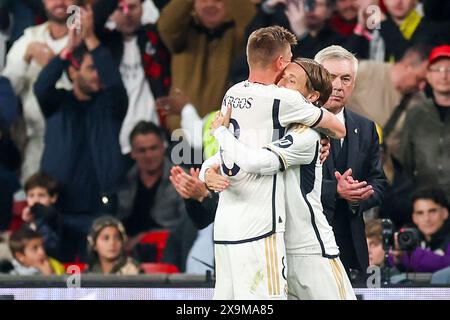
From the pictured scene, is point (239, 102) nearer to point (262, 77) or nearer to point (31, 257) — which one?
point (262, 77)

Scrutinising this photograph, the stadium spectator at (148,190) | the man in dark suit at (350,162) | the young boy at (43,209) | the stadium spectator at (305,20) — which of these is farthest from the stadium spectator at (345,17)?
the man in dark suit at (350,162)

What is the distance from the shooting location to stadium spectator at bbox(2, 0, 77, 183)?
1268 cm

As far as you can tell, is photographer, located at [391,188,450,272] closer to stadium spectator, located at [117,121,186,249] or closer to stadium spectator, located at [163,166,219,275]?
stadium spectator, located at [163,166,219,275]

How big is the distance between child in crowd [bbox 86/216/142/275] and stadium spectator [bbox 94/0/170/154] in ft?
3.30

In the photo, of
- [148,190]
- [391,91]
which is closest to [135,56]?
[148,190]

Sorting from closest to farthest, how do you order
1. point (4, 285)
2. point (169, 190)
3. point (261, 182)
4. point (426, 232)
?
1. point (261, 182)
2. point (4, 285)
3. point (426, 232)
4. point (169, 190)

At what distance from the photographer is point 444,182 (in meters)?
11.7

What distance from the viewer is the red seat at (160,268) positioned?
11.6m

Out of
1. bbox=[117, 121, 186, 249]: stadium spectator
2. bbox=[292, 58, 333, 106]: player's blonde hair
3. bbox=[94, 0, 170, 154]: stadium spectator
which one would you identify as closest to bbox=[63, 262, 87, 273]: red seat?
bbox=[117, 121, 186, 249]: stadium spectator

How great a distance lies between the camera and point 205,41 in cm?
1234
